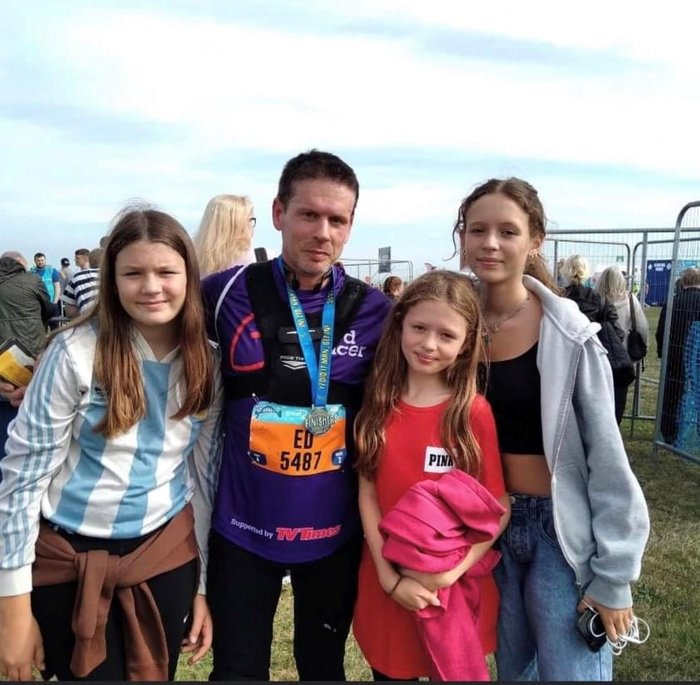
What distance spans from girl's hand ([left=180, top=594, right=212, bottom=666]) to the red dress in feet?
1.75

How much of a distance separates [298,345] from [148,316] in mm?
479

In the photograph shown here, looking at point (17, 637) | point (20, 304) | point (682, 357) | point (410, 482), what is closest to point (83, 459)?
point (17, 637)

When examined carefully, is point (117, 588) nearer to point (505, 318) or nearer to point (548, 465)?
point (548, 465)

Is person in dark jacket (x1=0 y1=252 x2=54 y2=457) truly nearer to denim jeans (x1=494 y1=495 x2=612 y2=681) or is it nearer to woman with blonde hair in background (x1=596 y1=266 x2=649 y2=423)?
woman with blonde hair in background (x1=596 y1=266 x2=649 y2=423)

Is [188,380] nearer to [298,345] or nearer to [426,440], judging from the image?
[298,345]

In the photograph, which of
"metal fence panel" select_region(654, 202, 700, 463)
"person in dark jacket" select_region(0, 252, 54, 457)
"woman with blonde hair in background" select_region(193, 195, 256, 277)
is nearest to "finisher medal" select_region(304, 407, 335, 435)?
"woman with blonde hair in background" select_region(193, 195, 256, 277)

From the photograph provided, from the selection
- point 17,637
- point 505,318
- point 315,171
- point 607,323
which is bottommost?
point 17,637

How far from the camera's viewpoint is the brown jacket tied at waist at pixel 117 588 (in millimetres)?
1871

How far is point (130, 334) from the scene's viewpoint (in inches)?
79.0

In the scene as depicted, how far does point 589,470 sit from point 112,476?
1432 millimetres

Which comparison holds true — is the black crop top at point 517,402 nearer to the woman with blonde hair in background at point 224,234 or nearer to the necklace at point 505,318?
the necklace at point 505,318

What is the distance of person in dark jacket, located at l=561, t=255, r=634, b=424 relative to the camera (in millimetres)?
5691

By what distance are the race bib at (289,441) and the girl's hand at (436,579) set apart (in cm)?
44

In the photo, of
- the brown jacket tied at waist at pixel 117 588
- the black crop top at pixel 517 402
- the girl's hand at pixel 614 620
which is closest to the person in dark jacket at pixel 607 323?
the black crop top at pixel 517 402
